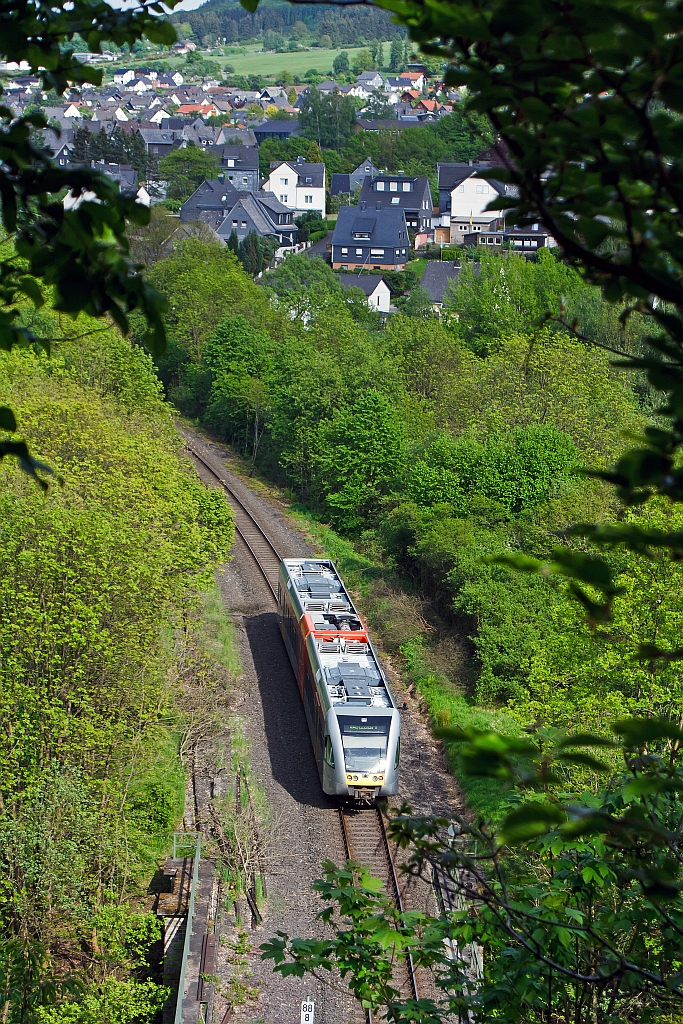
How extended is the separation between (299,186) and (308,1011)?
4433 inches

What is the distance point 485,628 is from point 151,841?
9864mm

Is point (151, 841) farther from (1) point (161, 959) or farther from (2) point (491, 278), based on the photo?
(2) point (491, 278)

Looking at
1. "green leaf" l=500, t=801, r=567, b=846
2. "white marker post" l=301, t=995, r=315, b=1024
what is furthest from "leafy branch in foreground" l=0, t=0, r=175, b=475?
"white marker post" l=301, t=995, r=315, b=1024

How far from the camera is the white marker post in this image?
14164mm

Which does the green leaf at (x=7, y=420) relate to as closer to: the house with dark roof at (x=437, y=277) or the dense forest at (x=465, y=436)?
the dense forest at (x=465, y=436)

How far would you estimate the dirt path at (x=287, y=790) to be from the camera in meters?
14.7

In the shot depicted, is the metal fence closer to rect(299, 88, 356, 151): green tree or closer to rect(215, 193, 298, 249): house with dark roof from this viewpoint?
rect(215, 193, 298, 249): house with dark roof

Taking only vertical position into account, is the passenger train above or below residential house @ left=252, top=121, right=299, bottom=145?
below

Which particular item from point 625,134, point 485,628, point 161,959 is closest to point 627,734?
point 625,134

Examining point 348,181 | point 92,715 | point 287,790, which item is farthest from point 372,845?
point 348,181

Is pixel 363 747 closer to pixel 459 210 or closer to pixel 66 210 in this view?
pixel 66 210

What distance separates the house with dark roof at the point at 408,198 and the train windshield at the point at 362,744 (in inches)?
3640

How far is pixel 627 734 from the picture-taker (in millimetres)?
2289

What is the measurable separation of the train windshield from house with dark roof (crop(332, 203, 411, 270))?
7792 centimetres
